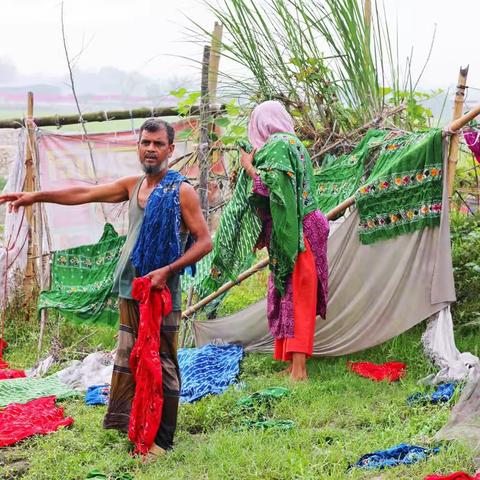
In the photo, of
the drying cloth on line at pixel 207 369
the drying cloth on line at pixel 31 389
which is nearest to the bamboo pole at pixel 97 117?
the drying cloth on line at pixel 207 369

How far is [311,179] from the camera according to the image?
200 inches

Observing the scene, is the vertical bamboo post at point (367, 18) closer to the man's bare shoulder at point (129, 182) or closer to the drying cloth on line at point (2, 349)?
the man's bare shoulder at point (129, 182)

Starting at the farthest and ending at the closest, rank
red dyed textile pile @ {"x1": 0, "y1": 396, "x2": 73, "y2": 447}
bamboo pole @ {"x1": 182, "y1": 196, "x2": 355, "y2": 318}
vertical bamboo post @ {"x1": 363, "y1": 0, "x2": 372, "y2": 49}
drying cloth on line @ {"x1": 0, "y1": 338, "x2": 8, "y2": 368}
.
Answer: drying cloth on line @ {"x1": 0, "y1": 338, "x2": 8, "y2": 368}
vertical bamboo post @ {"x1": 363, "y1": 0, "x2": 372, "y2": 49}
bamboo pole @ {"x1": 182, "y1": 196, "x2": 355, "y2": 318}
red dyed textile pile @ {"x1": 0, "y1": 396, "x2": 73, "y2": 447}

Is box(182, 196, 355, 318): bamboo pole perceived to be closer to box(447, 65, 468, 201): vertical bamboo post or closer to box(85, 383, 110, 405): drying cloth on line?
box(447, 65, 468, 201): vertical bamboo post

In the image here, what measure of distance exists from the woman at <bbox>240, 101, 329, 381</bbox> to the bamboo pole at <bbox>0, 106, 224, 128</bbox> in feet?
5.31

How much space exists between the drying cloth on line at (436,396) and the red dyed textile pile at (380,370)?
0.42 meters

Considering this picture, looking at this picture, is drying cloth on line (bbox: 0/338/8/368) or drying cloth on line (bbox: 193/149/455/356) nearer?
drying cloth on line (bbox: 193/149/455/356)

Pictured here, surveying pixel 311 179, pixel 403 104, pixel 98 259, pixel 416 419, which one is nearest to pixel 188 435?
pixel 416 419

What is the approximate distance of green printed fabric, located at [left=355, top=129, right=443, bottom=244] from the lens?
4.88 meters

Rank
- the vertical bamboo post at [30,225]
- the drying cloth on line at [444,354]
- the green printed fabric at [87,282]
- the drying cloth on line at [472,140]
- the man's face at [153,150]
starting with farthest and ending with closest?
the vertical bamboo post at [30,225] → the green printed fabric at [87,282] → the drying cloth on line at [472,140] → the drying cloth on line at [444,354] → the man's face at [153,150]

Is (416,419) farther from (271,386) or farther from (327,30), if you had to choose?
(327,30)

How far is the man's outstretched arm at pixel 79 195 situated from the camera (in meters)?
4.14

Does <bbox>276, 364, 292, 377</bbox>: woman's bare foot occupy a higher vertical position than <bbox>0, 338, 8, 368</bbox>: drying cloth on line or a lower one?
higher

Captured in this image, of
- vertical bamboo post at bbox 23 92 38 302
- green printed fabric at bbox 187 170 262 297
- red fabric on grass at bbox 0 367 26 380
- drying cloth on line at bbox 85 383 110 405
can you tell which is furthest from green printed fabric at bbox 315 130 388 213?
vertical bamboo post at bbox 23 92 38 302
